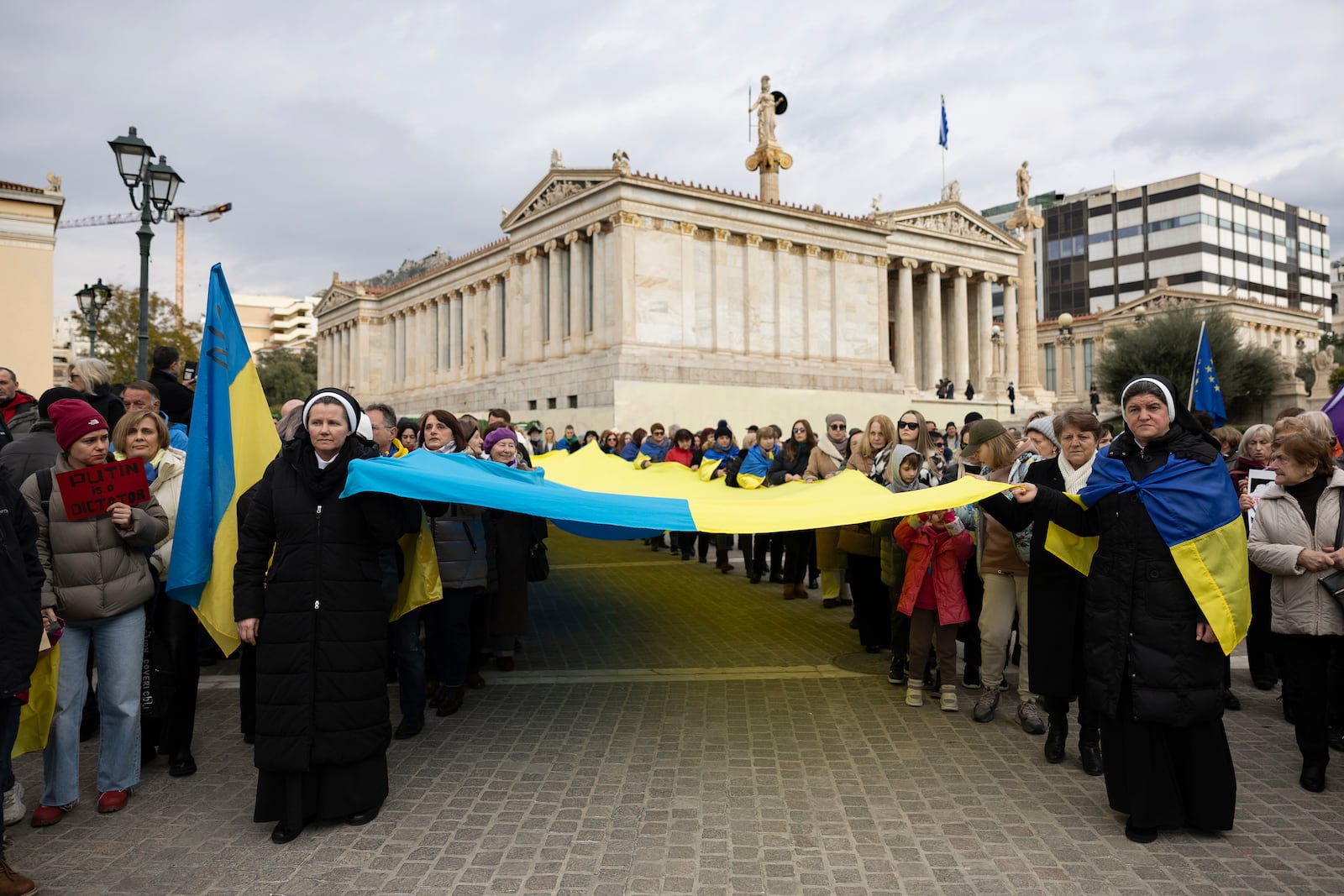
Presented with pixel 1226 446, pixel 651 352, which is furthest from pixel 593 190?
pixel 1226 446

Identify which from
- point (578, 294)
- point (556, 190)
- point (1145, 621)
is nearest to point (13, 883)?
point (1145, 621)

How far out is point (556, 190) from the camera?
128ft

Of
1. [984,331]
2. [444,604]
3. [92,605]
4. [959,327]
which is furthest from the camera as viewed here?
[984,331]

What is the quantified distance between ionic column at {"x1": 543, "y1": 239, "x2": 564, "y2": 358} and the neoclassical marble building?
0.29 feet

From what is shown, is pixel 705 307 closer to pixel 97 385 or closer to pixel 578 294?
pixel 578 294

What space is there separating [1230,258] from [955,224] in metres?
50.6

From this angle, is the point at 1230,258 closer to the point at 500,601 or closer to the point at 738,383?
the point at 738,383

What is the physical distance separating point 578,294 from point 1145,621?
3449 centimetres

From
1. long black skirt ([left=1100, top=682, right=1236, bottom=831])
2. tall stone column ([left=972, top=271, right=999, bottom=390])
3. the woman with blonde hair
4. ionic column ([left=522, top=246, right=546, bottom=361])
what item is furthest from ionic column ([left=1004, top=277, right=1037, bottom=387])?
the woman with blonde hair

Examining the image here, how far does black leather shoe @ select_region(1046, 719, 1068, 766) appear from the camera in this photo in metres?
5.61

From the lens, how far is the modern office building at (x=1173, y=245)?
7875 centimetres

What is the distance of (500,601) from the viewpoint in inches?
301

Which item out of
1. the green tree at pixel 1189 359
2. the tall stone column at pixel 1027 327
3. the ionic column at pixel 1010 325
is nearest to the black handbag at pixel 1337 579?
the green tree at pixel 1189 359

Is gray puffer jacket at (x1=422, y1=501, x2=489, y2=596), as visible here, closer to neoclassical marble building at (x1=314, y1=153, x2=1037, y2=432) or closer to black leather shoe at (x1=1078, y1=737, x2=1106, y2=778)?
black leather shoe at (x1=1078, y1=737, x2=1106, y2=778)
